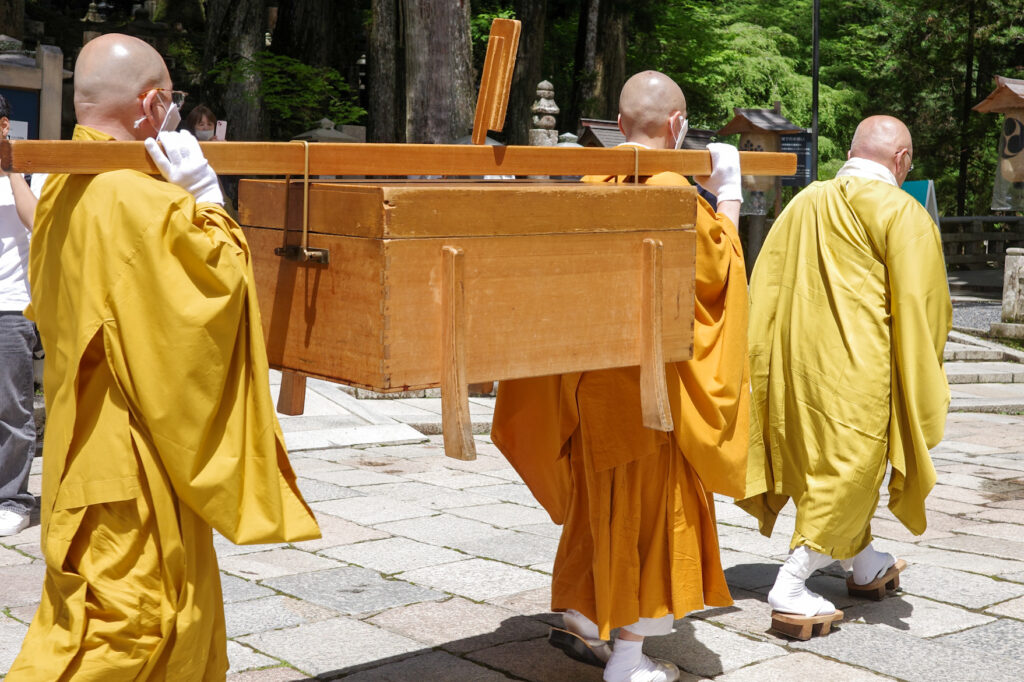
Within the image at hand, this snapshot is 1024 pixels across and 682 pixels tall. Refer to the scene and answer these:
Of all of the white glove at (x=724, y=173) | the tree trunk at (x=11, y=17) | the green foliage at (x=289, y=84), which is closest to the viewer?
the white glove at (x=724, y=173)

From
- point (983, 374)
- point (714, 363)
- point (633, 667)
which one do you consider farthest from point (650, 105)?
point (983, 374)

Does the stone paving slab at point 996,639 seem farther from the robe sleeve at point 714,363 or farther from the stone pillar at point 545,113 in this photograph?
the stone pillar at point 545,113

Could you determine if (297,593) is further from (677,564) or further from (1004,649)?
(1004,649)

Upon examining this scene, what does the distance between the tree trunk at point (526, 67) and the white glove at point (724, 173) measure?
44.8 feet

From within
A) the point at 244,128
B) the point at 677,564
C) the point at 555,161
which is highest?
the point at 244,128

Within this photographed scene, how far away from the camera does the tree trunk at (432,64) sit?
29.6 ft

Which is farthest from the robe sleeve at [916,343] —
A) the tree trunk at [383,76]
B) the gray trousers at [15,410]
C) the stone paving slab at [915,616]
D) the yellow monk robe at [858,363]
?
the tree trunk at [383,76]

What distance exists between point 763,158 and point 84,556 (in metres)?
2.15

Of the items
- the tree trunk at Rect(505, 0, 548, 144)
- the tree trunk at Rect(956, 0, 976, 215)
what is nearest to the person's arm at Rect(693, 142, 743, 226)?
the tree trunk at Rect(505, 0, 548, 144)

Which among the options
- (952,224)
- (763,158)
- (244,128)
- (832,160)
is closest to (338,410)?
(763,158)

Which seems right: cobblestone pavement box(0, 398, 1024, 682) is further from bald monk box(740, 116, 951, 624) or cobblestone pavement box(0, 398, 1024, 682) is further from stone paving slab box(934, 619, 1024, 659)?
bald monk box(740, 116, 951, 624)

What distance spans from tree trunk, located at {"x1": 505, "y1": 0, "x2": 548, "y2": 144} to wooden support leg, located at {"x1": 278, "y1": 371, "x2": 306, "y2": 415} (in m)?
14.0

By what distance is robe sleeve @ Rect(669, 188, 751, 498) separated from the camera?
3107mm

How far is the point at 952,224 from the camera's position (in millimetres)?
19938
